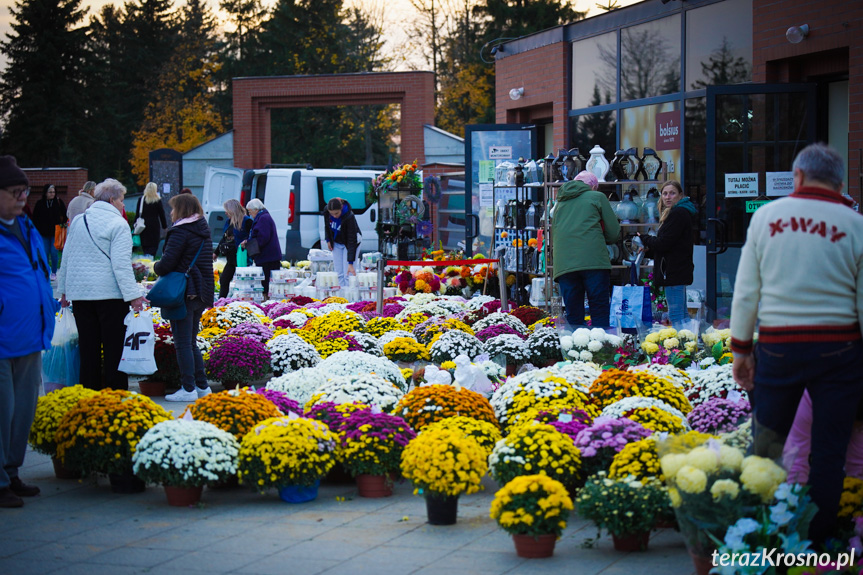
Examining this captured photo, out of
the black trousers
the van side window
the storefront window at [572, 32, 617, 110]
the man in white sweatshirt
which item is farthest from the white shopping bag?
the van side window

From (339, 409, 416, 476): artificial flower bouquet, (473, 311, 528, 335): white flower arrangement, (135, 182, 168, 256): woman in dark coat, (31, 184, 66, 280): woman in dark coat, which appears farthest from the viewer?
(31, 184, 66, 280): woman in dark coat

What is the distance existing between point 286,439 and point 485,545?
1.29 meters

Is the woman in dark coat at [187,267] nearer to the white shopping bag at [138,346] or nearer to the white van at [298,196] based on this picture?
the white shopping bag at [138,346]

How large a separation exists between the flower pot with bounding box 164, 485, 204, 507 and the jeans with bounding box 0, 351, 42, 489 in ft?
3.00

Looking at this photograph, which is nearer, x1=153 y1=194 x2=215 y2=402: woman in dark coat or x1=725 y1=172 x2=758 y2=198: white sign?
x1=153 y1=194 x2=215 y2=402: woman in dark coat

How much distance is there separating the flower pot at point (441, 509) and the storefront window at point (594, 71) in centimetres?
1088

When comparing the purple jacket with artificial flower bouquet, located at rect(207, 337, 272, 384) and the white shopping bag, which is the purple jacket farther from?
the white shopping bag

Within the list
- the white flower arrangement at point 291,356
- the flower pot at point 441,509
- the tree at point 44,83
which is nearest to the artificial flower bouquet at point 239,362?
the white flower arrangement at point 291,356

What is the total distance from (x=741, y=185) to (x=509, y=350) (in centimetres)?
361

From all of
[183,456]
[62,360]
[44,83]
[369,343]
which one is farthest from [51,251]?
[44,83]

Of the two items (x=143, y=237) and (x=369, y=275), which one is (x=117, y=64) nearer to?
(x=143, y=237)

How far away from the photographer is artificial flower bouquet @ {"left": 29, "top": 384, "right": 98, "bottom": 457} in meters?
6.11

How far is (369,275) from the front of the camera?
50.5 ft

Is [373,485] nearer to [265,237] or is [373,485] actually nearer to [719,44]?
[719,44]
